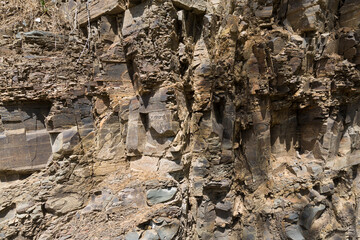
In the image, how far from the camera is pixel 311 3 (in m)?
5.23

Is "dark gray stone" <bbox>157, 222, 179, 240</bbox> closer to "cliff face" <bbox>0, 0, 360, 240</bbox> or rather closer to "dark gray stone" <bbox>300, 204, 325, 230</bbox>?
"cliff face" <bbox>0, 0, 360, 240</bbox>

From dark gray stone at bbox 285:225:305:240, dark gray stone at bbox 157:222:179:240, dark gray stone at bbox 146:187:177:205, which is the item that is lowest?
dark gray stone at bbox 285:225:305:240

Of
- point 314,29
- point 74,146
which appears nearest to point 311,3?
point 314,29

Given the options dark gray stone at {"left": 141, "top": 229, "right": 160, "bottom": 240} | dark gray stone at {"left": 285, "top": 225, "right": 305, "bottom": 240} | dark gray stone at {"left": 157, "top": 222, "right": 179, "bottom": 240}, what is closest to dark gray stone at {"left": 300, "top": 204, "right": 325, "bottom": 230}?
dark gray stone at {"left": 285, "top": 225, "right": 305, "bottom": 240}

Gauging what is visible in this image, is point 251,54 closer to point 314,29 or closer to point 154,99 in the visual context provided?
point 314,29

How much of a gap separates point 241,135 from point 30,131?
204 inches

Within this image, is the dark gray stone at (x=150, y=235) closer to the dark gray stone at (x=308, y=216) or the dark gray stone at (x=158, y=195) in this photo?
the dark gray stone at (x=158, y=195)

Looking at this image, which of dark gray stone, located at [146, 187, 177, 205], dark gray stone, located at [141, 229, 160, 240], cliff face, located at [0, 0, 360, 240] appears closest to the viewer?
dark gray stone, located at [141, 229, 160, 240]

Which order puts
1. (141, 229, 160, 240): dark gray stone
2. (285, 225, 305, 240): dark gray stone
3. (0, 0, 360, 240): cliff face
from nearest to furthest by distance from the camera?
(141, 229, 160, 240): dark gray stone
(0, 0, 360, 240): cliff face
(285, 225, 305, 240): dark gray stone

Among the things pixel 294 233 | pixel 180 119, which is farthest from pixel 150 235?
pixel 294 233

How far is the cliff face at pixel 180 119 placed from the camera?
12.2 ft

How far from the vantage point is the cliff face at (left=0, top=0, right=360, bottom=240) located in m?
3.73

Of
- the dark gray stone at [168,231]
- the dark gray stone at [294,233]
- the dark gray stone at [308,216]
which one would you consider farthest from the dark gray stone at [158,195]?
the dark gray stone at [308,216]

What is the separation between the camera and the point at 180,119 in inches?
172
